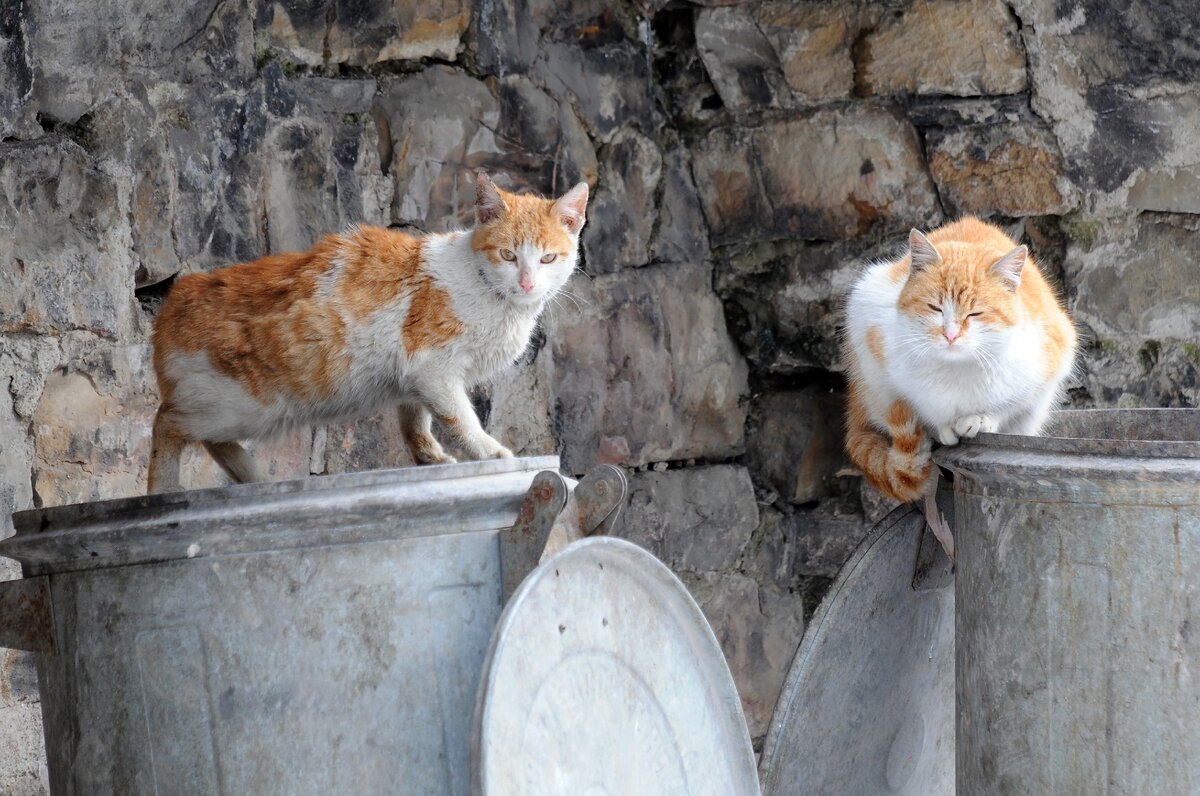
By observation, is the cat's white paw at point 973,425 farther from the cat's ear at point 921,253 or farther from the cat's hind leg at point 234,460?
the cat's hind leg at point 234,460

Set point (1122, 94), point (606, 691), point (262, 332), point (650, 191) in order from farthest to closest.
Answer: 1. point (650, 191)
2. point (1122, 94)
3. point (262, 332)
4. point (606, 691)

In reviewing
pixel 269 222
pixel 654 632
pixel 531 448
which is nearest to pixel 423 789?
pixel 654 632

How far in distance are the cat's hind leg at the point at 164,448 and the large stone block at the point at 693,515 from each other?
115 cm

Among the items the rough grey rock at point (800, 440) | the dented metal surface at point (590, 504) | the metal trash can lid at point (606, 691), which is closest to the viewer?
the metal trash can lid at point (606, 691)

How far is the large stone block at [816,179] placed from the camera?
8.31 feet

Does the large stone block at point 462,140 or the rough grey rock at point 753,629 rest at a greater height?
the large stone block at point 462,140

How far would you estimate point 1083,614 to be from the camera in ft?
4.82

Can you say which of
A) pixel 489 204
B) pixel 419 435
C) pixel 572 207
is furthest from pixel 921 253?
pixel 419 435

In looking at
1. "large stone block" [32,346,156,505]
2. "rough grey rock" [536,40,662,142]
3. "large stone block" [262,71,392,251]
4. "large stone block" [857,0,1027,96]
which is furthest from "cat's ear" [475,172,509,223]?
"large stone block" [857,0,1027,96]

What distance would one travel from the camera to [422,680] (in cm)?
127

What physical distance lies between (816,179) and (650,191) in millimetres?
355

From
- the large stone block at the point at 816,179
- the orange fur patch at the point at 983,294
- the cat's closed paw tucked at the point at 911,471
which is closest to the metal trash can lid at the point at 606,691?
the cat's closed paw tucked at the point at 911,471

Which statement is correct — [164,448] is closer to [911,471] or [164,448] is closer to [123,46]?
[123,46]

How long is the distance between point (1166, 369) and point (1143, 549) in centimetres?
109
